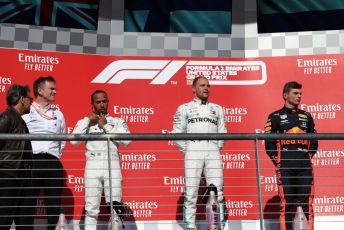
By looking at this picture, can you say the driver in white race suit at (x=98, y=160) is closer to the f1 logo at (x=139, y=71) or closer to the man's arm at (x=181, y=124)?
the man's arm at (x=181, y=124)

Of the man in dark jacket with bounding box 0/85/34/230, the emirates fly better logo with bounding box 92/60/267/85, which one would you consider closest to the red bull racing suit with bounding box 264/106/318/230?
the emirates fly better logo with bounding box 92/60/267/85

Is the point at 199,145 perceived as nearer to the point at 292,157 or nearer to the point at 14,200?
the point at 292,157

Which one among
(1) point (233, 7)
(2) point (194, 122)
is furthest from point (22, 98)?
(1) point (233, 7)

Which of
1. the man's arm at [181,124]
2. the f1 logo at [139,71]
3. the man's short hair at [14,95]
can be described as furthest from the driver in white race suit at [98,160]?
the f1 logo at [139,71]

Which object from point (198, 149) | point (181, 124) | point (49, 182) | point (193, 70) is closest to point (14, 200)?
point (49, 182)

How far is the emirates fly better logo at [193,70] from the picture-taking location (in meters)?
7.67

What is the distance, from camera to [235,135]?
4.73 m

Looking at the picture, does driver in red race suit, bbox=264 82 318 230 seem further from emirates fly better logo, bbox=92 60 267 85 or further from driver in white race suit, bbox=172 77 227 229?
emirates fly better logo, bbox=92 60 267 85

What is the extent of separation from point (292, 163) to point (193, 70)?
6.69 ft

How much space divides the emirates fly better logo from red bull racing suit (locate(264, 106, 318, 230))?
53.8 inches

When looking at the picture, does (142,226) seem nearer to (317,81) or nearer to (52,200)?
(52,200)

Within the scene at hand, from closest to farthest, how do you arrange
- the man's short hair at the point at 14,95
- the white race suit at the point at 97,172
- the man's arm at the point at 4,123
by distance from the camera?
the man's arm at the point at 4,123 → the man's short hair at the point at 14,95 → the white race suit at the point at 97,172

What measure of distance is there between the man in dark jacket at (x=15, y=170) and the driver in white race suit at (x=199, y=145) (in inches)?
62.3

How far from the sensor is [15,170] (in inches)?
207
